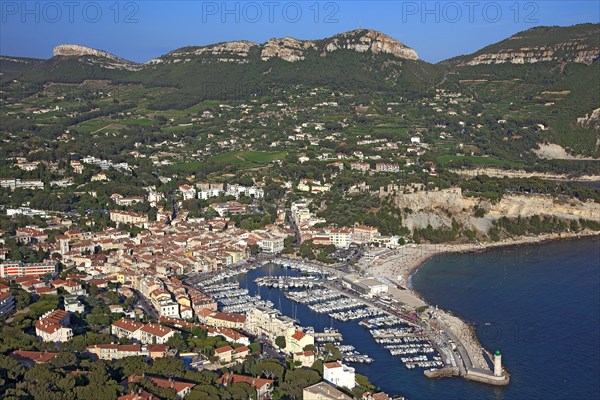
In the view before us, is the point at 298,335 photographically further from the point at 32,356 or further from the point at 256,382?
the point at 32,356

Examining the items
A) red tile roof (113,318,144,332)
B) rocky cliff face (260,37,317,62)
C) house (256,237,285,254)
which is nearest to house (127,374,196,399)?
red tile roof (113,318,144,332)

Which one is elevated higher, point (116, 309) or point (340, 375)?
point (116, 309)

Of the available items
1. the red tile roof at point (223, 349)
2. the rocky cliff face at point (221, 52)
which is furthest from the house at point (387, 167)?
the rocky cliff face at point (221, 52)

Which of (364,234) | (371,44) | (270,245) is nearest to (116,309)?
(270,245)

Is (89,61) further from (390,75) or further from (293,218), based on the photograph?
(293,218)

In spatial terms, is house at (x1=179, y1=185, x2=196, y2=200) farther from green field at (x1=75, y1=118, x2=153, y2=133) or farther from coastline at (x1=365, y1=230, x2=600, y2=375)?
green field at (x1=75, y1=118, x2=153, y2=133)

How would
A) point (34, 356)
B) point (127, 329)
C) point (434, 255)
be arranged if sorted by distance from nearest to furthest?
point (34, 356), point (127, 329), point (434, 255)

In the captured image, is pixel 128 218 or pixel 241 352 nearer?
pixel 241 352
